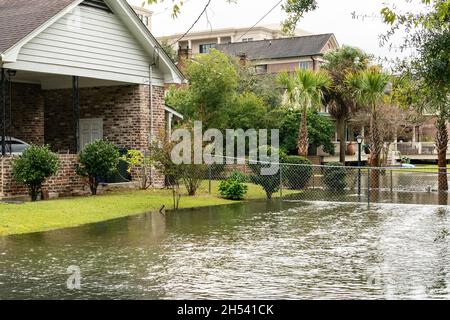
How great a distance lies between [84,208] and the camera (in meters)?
18.2

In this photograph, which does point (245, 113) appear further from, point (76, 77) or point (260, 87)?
point (76, 77)

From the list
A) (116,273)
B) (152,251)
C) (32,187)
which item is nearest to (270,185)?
(32,187)

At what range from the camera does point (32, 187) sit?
19719 mm

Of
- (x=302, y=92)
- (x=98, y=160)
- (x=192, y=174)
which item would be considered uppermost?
(x=302, y=92)

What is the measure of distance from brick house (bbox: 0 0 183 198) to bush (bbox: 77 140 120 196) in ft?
1.68

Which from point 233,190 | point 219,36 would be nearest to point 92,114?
point 233,190

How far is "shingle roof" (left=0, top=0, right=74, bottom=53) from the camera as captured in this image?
1958 centimetres

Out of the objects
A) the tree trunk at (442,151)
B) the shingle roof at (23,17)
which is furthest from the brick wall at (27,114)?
the tree trunk at (442,151)

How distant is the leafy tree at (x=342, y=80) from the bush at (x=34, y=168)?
27275mm

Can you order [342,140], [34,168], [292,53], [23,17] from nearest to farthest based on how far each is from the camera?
1. [34,168]
2. [23,17]
3. [342,140]
4. [292,53]

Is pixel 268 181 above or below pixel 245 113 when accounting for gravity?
below

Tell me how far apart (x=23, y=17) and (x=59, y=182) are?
5332 millimetres

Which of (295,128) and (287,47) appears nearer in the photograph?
(295,128)

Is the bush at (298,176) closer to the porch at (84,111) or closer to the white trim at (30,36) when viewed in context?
the porch at (84,111)
